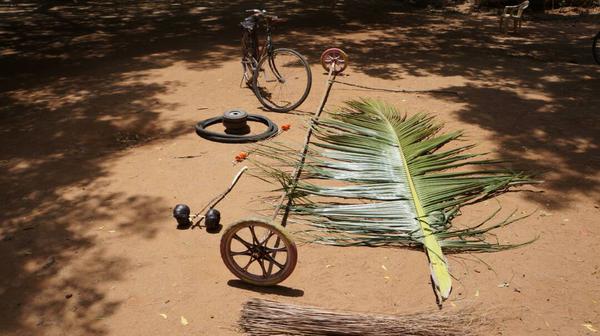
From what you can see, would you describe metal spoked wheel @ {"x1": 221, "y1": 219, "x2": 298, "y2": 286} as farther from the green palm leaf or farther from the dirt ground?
the green palm leaf

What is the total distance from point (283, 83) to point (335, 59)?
168 cm

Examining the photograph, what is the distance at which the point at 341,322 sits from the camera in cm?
335

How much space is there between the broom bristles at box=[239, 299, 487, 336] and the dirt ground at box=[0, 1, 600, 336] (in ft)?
0.75

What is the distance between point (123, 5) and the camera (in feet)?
57.2

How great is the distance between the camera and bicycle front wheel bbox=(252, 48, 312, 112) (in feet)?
25.5

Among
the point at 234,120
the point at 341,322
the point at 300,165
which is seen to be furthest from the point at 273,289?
the point at 234,120

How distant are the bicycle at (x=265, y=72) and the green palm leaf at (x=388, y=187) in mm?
1567

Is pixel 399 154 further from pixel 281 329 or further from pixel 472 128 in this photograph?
pixel 281 329

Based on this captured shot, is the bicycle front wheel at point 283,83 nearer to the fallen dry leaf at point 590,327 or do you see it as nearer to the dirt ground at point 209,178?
the dirt ground at point 209,178

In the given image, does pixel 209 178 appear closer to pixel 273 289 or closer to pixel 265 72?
pixel 273 289

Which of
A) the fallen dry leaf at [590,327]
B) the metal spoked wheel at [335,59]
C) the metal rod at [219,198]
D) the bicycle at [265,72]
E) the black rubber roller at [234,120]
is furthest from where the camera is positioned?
the metal spoked wheel at [335,59]

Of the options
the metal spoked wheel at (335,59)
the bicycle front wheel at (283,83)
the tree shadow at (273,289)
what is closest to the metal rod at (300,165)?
the bicycle front wheel at (283,83)

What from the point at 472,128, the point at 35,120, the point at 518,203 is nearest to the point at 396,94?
the point at 472,128

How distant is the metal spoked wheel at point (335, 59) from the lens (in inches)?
367
